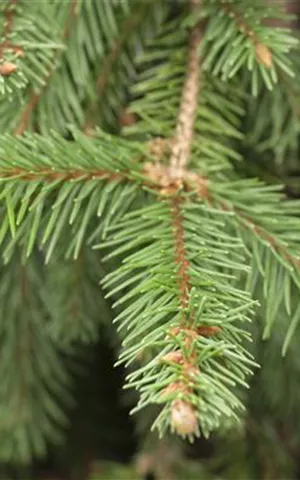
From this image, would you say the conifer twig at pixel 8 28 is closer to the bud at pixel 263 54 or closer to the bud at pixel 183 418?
the bud at pixel 263 54

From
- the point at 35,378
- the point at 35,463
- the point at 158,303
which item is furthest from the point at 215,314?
the point at 35,463

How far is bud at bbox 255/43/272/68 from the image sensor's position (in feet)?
2.43

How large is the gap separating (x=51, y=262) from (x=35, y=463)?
602 millimetres

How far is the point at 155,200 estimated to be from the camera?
737 millimetres

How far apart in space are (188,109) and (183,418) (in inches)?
15.3

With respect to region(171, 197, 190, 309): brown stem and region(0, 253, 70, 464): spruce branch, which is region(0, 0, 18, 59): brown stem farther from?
region(0, 253, 70, 464): spruce branch

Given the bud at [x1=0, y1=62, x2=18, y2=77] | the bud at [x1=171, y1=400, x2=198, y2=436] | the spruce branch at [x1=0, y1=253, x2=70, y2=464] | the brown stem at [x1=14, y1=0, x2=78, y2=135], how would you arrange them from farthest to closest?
the spruce branch at [x1=0, y1=253, x2=70, y2=464] → the brown stem at [x1=14, y1=0, x2=78, y2=135] → the bud at [x1=0, y1=62, x2=18, y2=77] → the bud at [x1=171, y1=400, x2=198, y2=436]

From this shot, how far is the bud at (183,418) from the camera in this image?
0.51 meters

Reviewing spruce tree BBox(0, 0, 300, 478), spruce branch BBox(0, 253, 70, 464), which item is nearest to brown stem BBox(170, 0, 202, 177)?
spruce tree BBox(0, 0, 300, 478)

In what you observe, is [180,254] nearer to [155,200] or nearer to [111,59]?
[155,200]

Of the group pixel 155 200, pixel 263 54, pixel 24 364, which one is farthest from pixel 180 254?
pixel 24 364

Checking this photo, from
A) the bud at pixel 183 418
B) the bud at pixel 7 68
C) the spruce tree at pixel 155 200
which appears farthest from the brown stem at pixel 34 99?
the bud at pixel 183 418

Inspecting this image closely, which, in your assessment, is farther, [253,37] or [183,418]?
[253,37]

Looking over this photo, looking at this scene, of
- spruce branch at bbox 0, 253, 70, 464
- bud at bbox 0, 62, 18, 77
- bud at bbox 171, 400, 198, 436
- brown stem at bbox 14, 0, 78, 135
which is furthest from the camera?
spruce branch at bbox 0, 253, 70, 464
